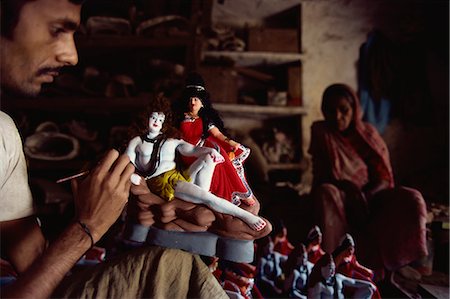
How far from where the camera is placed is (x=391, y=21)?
301cm

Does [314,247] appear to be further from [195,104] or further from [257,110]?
[257,110]

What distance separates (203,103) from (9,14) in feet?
1.56

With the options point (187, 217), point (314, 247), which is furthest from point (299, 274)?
point (187, 217)

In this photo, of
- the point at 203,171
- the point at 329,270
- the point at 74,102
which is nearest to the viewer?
the point at 203,171

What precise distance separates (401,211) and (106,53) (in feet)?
6.71

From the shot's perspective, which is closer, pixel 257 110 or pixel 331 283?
pixel 331 283

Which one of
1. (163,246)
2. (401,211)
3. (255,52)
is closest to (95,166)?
(163,246)

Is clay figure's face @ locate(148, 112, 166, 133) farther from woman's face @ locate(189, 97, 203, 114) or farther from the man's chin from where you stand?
the man's chin

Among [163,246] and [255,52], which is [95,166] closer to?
[163,246]

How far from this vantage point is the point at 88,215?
0.79 m

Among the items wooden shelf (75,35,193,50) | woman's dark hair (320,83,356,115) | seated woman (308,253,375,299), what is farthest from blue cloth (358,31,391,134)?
seated woman (308,253,375,299)

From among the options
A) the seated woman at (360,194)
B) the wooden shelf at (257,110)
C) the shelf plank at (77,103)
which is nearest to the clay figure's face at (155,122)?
the seated woman at (360,194)

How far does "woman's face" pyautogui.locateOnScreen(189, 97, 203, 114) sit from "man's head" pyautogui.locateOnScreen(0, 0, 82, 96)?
0.30 meters

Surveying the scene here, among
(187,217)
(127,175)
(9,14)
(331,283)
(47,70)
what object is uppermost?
(9,14)
